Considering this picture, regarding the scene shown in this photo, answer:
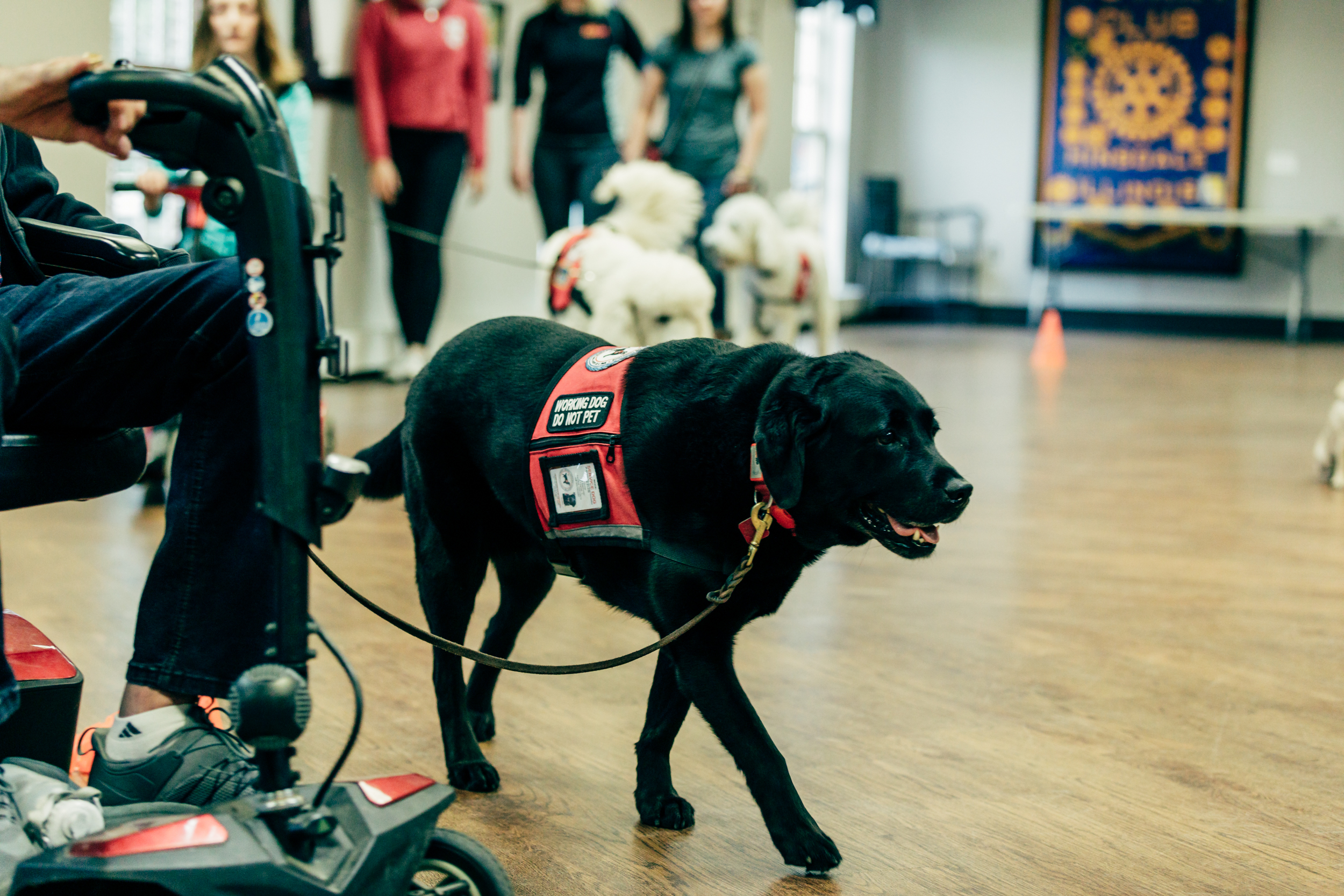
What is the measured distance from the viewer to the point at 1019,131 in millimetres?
12383

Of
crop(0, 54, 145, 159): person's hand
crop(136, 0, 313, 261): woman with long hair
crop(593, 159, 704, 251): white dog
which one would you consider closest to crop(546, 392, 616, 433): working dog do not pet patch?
crop(0, 54, 145, 159): person's hand

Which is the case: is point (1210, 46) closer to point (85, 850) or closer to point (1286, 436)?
point (1286, 436)

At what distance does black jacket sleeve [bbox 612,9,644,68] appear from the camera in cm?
541

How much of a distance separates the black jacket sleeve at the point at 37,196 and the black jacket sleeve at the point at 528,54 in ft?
13.2

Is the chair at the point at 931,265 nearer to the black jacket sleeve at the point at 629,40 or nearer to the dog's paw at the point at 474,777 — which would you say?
the black jacket sleeve at the point at 629,40

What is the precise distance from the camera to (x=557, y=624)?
2.27 meters

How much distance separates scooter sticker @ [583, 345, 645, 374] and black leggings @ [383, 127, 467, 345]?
13.0ft

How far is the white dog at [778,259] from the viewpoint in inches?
240

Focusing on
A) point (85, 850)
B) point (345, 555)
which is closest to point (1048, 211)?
point (345, 555)

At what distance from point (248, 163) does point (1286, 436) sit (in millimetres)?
4758

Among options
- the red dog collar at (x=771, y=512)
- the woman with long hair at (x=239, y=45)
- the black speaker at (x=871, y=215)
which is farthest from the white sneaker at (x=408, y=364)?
the black speaker at (x=871, y=215)

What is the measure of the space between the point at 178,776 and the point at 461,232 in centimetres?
551

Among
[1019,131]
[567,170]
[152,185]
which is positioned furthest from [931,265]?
[152,185]

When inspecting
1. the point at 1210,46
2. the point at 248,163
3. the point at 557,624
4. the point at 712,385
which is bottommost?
the point at 557,624
